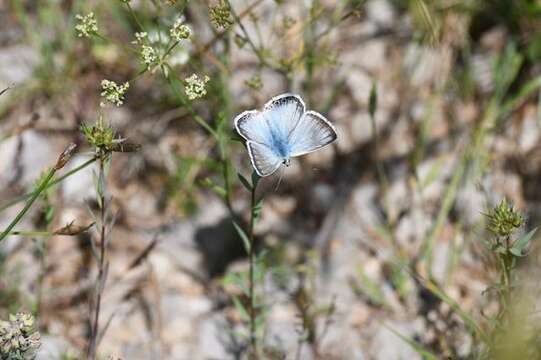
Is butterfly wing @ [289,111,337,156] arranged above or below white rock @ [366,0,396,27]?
below

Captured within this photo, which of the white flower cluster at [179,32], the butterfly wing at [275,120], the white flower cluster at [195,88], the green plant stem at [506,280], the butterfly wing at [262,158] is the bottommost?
the green plant stem at [506,280]

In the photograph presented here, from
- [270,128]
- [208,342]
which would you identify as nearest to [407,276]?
[208,342]

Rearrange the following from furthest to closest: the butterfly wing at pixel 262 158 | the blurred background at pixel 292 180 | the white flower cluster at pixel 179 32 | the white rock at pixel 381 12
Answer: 1. the white rock at pixel 381 12
2. the blurred background at pixel 292 180
3. the white flower cluster at pixel 179 32
4. the butterfly wing at pixel 262 158

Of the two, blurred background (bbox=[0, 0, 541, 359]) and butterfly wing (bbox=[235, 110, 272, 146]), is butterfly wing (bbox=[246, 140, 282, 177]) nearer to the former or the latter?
butterfly wing (bbox=[235, 110, 272, 146])

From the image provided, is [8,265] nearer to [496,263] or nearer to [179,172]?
[179,172]

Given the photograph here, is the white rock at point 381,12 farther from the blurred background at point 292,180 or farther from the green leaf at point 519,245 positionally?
the green leaf at point 519,245

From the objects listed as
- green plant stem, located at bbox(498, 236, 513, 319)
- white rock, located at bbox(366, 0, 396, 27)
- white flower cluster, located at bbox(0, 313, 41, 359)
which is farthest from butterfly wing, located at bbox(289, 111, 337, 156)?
white rock, located at bbox(366, 0, 396, 27)

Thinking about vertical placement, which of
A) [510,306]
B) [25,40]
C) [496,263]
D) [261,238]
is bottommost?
[510,306]

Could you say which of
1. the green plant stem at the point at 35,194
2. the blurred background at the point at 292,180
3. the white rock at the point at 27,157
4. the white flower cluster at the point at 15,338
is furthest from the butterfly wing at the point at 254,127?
the white rock at the point at 27,157
